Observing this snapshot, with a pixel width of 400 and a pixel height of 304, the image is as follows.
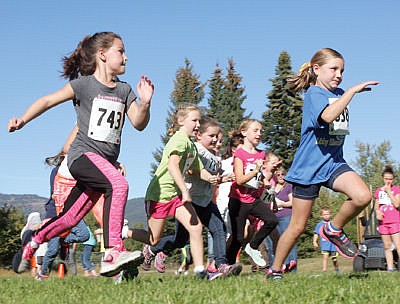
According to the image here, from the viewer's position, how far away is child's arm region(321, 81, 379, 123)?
230 inches

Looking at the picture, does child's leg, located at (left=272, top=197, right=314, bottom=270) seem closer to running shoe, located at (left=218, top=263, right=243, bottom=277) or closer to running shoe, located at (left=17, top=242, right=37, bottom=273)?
running shoe, located at (left=218, top=263, right=243, bottom=277)

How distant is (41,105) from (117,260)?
163 centimetres

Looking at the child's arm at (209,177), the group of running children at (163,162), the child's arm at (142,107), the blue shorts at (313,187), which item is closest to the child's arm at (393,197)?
the child's arm at (209,177)

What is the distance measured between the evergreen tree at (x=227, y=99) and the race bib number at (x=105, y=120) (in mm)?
56227

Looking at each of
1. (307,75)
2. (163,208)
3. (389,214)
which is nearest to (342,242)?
(307,75)

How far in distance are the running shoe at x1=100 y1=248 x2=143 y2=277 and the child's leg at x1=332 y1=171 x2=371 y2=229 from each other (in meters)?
2.03

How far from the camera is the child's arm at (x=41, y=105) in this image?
5.72 metres

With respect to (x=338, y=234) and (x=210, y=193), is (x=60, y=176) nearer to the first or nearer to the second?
(x=210, y=193)

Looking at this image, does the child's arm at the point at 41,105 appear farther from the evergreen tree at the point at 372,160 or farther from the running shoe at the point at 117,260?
the evergreen tree at the point at 372,160

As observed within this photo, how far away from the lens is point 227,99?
6356 cm

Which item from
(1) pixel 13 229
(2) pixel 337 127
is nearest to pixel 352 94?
(2) pixel 337 127

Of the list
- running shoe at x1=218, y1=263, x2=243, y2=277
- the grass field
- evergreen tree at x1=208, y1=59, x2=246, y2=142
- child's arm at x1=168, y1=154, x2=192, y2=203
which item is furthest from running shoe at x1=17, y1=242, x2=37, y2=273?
evergreen tree at x1=208, y1=59, x2=246, y2=142

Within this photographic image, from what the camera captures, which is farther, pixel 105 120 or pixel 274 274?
pixel 274 274

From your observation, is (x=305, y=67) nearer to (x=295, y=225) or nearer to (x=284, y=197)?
(x=295, y=225)
